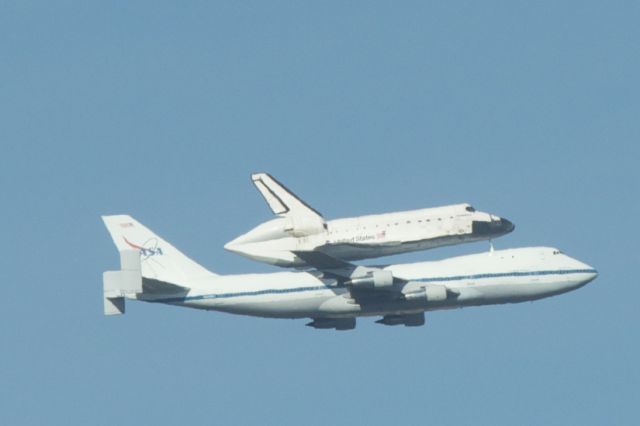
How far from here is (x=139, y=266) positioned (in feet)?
347

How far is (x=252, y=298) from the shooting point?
10762 centimetres

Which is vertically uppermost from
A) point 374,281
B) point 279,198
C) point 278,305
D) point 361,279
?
point 279,198

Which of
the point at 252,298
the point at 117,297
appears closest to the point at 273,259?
the point at 252,298

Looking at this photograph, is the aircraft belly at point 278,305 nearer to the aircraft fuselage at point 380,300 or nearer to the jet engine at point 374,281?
the aircraft fuselage at point 380,300

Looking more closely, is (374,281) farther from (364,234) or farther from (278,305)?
(278,305)

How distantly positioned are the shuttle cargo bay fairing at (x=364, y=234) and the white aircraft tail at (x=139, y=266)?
16.8 ft

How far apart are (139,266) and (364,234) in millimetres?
14780

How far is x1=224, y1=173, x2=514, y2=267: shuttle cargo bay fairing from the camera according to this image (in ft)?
349

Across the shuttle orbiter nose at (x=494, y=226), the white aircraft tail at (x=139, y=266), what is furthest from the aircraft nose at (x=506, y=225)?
the white aircraft tail at (x=139, y=266)

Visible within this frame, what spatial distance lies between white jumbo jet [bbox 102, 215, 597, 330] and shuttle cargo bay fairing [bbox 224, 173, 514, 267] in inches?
51.9

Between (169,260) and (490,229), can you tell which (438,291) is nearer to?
(490,229)

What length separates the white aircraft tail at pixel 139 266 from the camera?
10538 centimetres

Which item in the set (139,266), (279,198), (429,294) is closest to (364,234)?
(429,294)

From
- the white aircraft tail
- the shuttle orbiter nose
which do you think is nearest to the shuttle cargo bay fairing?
the shuttle orbiter nose
